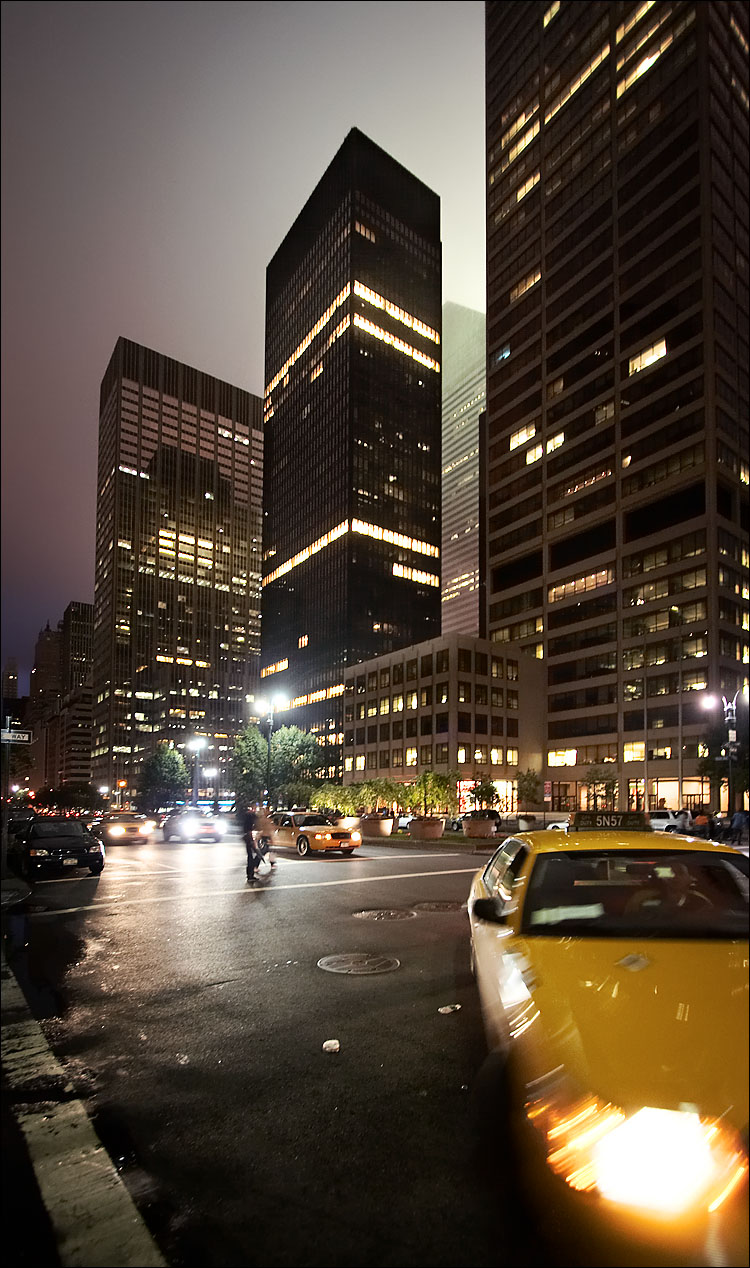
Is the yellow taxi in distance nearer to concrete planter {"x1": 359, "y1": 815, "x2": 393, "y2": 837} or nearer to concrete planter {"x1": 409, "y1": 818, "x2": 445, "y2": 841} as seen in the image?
concrete planter {"x1": 409, "y1": 818, "x2": 445, "y2": 841}

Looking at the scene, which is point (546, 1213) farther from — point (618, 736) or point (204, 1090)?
point (618, 736)

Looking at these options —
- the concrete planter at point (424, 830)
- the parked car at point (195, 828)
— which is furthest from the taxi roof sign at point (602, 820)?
the parked car at point (195, 828)

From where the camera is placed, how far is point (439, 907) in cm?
1221

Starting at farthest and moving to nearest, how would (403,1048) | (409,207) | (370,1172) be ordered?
(409,207), (403,1048), (370,1172)

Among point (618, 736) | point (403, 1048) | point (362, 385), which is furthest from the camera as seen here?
point (362, 385)

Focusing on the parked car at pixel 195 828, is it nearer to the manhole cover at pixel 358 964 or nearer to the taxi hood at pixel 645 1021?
the manhole cover at pixel 358 964

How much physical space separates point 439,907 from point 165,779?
124 meters

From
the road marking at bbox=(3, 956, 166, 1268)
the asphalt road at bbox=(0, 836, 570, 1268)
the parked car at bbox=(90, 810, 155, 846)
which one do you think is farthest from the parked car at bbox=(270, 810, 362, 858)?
the road marking at bbox=(3, 956, 166, 1268)

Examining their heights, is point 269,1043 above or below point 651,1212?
below

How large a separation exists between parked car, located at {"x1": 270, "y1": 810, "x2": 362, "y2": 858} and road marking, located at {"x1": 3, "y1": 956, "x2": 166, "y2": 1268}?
18.0 metres

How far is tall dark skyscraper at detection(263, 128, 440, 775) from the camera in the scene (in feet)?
470

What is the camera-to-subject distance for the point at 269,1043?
5.50 meters

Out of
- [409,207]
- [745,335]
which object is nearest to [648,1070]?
[745,335]

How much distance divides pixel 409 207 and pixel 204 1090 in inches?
8086
